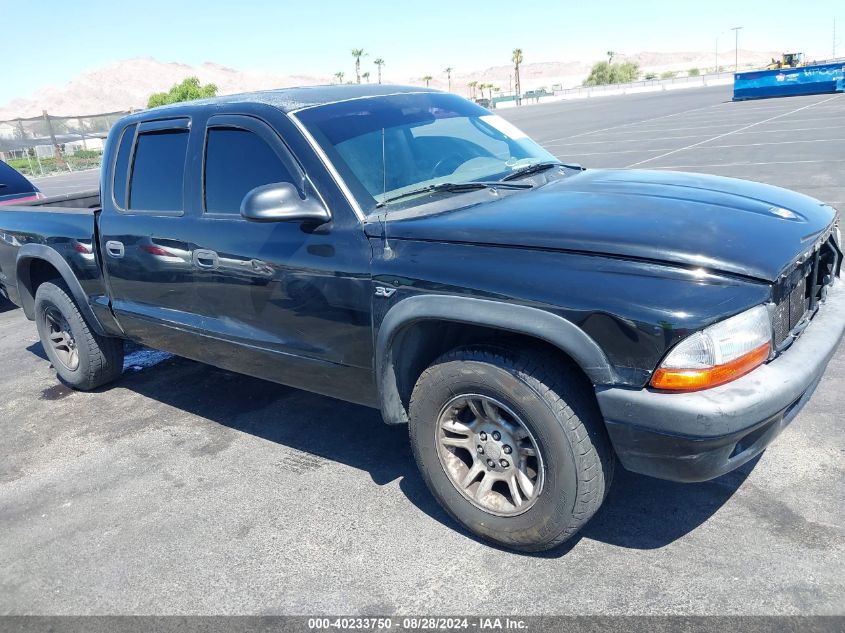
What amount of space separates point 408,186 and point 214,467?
190cm

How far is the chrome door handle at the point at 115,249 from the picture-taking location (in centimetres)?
435

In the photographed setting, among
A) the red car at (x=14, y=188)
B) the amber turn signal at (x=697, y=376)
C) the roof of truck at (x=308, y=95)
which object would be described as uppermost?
the roof of truck at (x=308, y=95)

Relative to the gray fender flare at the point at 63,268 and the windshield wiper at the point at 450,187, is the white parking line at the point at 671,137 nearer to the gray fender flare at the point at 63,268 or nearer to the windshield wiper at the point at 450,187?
the gray fender flare at the point at 63,268

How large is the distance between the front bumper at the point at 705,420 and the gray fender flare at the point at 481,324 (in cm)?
13

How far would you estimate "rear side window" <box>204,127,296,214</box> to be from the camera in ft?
11.8

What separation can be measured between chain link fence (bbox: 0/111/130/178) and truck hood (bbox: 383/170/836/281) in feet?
94.9

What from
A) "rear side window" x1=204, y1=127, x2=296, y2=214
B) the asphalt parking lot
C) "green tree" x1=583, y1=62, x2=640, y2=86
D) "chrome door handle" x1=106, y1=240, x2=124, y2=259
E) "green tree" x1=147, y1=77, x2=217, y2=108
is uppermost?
"green tree" x1=583, y1=62, x2=640, y2=86

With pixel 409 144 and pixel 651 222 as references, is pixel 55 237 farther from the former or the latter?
pixel 651 222

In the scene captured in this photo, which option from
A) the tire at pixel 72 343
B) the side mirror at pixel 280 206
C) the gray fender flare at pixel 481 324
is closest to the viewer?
the gray fender flare at pixel 481 324

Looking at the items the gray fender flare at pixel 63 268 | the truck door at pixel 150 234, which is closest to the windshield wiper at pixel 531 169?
the truck door at pixel 150 234

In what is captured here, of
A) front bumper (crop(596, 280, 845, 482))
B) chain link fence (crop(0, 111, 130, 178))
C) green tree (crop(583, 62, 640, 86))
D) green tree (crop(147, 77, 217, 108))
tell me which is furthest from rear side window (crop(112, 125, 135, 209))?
green tree (crop(583, 62, 640, 86))

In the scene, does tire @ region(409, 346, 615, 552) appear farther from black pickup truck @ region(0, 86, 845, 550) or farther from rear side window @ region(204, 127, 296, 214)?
rear side window @ region(204, 127, 296, 214)

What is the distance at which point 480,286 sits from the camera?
2771 millimetres

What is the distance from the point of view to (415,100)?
13.2 ft
